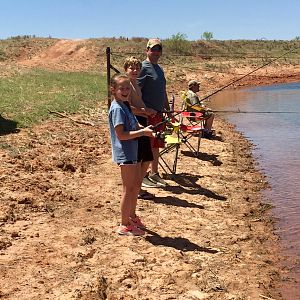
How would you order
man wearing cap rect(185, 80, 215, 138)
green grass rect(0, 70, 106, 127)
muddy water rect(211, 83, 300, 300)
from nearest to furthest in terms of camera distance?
muddy water rect(211, 83, 300, 300) < man wearing cap rect(185, 80, 215, 138) < green grass rect(0, 70, 106, 127)

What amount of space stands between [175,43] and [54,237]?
44.3m

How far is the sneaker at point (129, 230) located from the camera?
4.80 meters

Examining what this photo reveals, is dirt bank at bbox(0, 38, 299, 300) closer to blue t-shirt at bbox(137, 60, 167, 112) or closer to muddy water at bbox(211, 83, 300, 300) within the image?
muddy water at bbox(211, 83, 300, 300)

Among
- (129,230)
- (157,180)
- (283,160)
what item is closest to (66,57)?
(283,160)

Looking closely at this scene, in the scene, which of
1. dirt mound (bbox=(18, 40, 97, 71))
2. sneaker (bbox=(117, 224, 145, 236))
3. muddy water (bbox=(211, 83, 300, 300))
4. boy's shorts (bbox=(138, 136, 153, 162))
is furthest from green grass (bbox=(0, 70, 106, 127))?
dirt mound (bbox=(18, 40, 97, 71))

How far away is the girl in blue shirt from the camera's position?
428cm

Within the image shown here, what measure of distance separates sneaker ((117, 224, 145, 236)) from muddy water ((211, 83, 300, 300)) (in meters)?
1.50

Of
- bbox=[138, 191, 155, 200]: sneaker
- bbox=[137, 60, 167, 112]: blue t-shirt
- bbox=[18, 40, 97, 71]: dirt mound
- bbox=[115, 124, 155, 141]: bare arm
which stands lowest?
bbox=[138, 191, 155, 200]: sneaker

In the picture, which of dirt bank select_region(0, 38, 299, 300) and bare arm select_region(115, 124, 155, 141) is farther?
bare arm select_region(115, 124, 155, 141)

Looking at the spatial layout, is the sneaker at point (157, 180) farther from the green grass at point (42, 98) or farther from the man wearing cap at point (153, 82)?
the green grass at point (42, 98)

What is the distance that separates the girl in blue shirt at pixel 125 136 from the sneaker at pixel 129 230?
4.1 inches

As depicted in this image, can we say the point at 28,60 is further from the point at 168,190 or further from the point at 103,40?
the point at 168,190

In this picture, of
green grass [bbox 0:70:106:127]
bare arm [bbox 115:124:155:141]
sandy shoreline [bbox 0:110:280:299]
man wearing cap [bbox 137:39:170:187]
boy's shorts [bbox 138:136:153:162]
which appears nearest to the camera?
sandy shoreline [bbox 0:110:280:299]

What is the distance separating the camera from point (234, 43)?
5659cm
